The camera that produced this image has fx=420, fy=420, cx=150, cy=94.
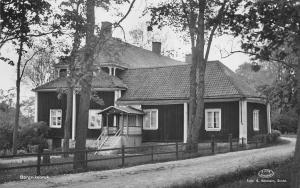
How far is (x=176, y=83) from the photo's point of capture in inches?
1252

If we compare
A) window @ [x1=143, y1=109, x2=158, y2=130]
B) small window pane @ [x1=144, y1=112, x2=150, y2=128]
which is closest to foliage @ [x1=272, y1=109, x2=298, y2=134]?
window @ [x1=143, y1=109, x2=158, y2=130]

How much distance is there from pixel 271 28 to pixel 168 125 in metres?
20.9

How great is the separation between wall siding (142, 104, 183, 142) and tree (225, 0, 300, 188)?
18.8 meters

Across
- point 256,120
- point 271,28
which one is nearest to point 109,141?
point 256,120

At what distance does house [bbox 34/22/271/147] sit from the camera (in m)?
28.6

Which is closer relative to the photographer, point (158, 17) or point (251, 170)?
point (158, 17)

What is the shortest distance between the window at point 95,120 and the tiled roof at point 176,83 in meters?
2.31

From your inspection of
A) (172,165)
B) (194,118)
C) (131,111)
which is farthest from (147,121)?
(172,165)

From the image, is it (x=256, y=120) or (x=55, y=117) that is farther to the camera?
(x=55, y=117)

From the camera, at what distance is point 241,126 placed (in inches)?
1102

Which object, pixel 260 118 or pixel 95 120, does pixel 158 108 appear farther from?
pixel 260 118

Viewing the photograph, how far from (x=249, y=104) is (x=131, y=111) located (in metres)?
8.37

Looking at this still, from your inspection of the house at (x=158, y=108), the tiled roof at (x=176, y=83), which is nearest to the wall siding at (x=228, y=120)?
the house at (x=158, y=108)

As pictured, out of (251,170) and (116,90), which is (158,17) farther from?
(116,90)
